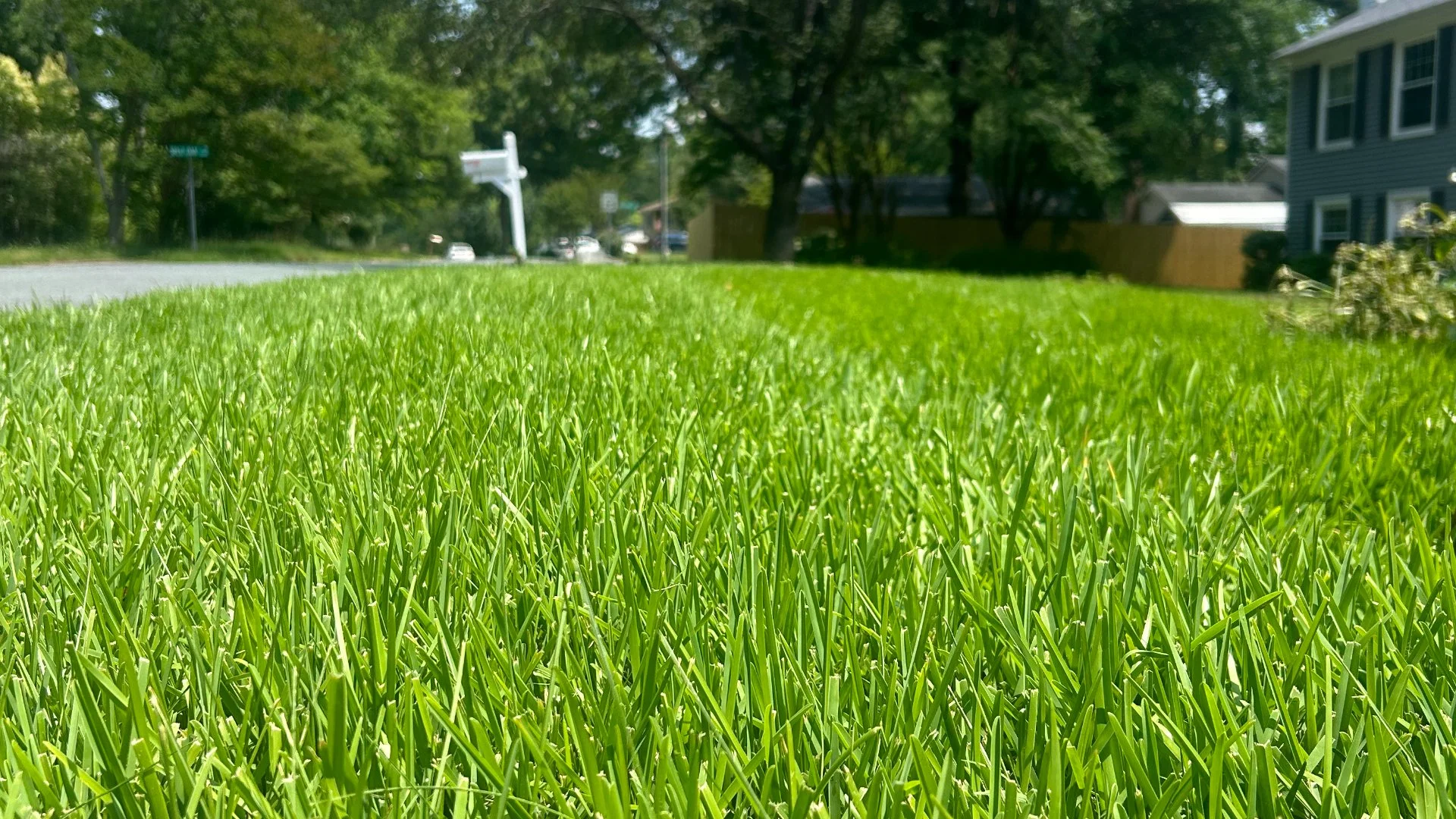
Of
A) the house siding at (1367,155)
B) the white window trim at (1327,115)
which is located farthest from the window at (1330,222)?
the white window trim at (1327,115)

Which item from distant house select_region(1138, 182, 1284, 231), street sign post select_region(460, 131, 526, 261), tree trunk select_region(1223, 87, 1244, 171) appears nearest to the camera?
street sign post select_region(460, 131, 526, 261)

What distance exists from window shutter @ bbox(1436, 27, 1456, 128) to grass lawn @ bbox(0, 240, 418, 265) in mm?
23540

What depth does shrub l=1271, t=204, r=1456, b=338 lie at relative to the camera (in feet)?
19.7

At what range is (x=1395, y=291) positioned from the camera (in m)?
6.09

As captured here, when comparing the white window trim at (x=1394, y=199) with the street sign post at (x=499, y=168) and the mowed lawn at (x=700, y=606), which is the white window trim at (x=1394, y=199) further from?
the mowed lawn at (x=700, y=606)

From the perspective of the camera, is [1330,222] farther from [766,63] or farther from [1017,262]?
[766,63]

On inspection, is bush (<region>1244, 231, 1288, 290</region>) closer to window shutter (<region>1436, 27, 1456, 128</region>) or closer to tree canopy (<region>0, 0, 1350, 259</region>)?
tree canopy (<region>0, 0, 1350, 259</region>)

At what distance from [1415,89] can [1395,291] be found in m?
18.6

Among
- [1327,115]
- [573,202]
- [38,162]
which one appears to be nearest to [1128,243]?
[1327,115]

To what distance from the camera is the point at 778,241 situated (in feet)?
104

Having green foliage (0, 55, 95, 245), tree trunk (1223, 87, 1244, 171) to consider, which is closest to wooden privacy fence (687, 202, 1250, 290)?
tree trunk (1223, 87, 1244, 171)

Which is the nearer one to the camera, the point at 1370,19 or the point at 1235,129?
the point at 1370,19

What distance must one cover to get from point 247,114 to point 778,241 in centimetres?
1540

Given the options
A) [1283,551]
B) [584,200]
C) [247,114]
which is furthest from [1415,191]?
[584,200]
